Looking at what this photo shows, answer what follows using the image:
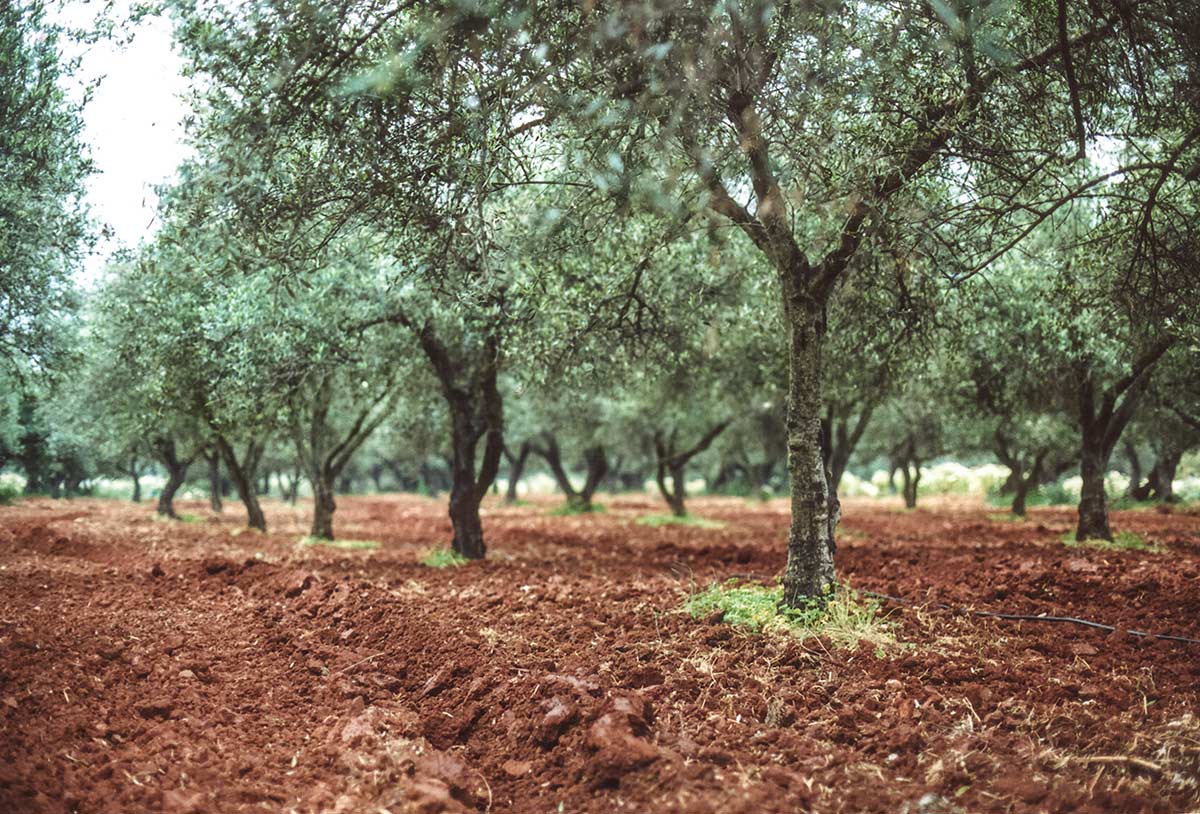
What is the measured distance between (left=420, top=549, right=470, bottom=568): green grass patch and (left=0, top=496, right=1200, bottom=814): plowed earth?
302 centimetres

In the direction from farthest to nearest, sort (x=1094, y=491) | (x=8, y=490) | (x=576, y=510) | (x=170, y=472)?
(x=576, y=510)
(x=170, y=472)
(x=1094, y=491)
(x=8, y=490)

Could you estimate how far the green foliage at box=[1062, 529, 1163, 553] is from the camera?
13.3 metres

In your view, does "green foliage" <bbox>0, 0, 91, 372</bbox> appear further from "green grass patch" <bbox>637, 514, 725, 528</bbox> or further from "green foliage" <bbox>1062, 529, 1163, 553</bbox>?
"green grass patch" <bbox>637, 514, 725, 528</bbox>

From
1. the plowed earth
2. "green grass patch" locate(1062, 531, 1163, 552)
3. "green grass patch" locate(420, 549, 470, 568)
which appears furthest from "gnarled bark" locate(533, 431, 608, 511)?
the plowed earth

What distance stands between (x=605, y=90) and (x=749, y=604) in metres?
5.16

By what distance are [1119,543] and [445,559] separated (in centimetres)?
1230

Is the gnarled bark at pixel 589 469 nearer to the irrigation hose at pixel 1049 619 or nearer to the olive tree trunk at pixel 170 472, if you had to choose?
the olive tree trunk at pixel 170 472

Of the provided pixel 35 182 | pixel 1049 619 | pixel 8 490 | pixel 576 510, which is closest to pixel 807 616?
pixel 1049 619

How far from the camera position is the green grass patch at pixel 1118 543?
13.3 meters

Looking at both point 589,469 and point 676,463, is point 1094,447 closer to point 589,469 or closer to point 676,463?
point 676,463

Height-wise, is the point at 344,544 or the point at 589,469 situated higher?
the point at 589,469

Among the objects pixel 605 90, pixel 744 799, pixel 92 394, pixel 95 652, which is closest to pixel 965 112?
pixel 605 90

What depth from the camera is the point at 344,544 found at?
60.7ft

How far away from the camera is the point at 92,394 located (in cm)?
1628
